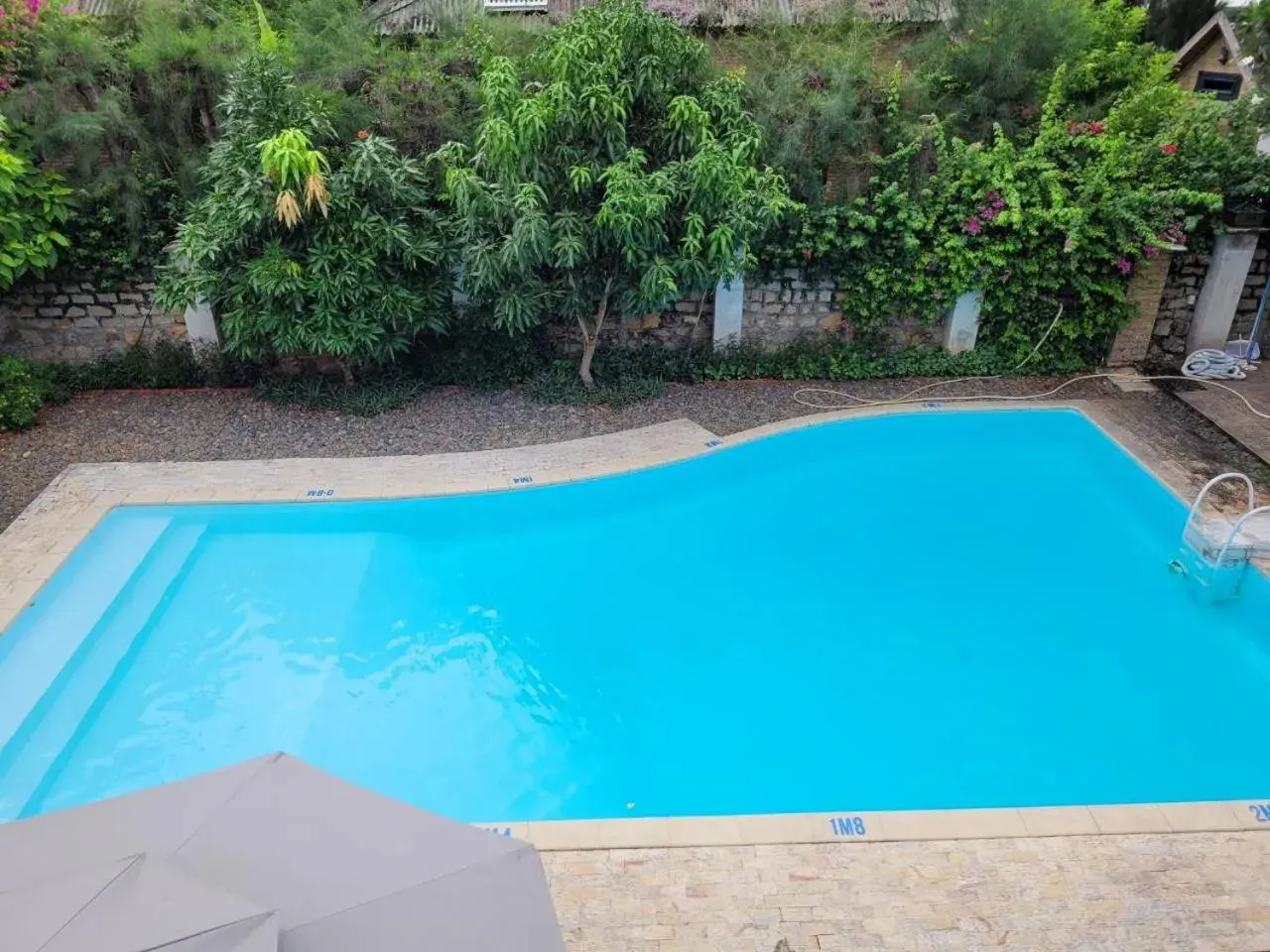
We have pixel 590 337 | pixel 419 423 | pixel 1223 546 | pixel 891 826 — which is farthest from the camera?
pixel 590 337

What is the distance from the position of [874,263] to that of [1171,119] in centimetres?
422

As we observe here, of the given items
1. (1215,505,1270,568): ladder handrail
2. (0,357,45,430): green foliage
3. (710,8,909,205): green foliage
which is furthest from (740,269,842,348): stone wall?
(0,357,45,430): green foliage

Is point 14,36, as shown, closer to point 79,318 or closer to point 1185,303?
point 79,318

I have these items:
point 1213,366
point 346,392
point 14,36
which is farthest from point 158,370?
point 1213,366

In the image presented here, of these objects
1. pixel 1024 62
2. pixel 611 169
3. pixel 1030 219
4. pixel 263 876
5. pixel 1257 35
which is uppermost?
pixel 1257 35

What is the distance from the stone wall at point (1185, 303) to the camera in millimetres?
10938

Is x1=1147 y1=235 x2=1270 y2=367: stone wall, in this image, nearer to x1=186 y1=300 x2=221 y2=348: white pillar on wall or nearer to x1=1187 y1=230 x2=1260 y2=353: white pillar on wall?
x1=1187 y1=230 x2=1260 y2=353: white pillar on wall

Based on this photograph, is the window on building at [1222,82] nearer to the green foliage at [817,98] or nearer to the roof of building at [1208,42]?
the roof of building at [1208,42]

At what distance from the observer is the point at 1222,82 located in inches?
759

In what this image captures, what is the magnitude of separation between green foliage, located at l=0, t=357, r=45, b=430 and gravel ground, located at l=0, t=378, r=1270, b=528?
0.15 meters

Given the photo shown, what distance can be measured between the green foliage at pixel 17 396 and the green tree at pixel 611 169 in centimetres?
522

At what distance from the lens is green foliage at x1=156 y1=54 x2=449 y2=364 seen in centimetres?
888

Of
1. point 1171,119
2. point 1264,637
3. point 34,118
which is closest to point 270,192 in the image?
point 34,118

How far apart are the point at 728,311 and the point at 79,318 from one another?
26.4ft
